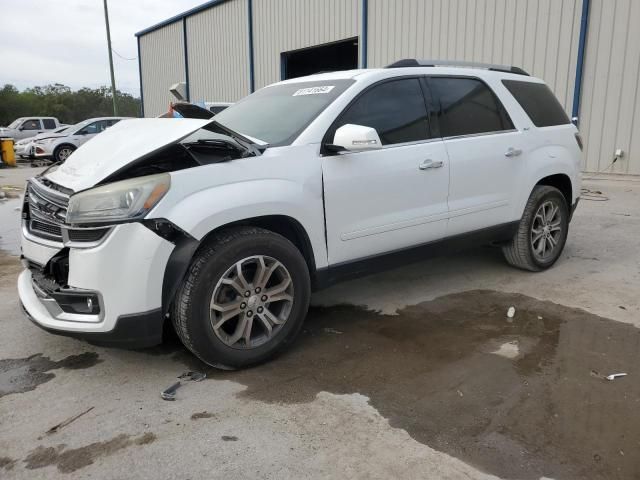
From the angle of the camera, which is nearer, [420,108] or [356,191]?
[356,191]

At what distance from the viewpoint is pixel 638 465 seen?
2.32m

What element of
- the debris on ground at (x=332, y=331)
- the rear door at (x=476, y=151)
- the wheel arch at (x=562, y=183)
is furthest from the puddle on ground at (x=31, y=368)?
the wheel arch at (x=562, y=183)

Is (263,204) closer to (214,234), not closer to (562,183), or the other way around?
(214,234)

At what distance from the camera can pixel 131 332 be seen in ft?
9.25

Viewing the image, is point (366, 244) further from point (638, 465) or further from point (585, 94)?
point (585, 94)

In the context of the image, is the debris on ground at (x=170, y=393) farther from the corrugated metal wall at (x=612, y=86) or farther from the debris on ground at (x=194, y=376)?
the corrugated metal wall at (x=612, y=86)

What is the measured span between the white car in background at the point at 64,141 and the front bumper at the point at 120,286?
17982 mm

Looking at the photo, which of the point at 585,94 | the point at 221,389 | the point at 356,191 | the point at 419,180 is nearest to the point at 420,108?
the point at 419,180

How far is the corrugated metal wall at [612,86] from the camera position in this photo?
1008 centimetres

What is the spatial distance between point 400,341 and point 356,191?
3.46 feet

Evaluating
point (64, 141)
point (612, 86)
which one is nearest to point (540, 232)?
point (612, 86)

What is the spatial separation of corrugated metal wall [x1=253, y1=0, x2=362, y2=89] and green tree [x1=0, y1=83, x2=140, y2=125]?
36904 mm

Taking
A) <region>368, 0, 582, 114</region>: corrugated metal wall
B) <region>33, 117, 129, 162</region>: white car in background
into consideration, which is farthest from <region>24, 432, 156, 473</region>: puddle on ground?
<region>33, 117, 129, 162</region>: white car in background

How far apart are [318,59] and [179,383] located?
751 inches
